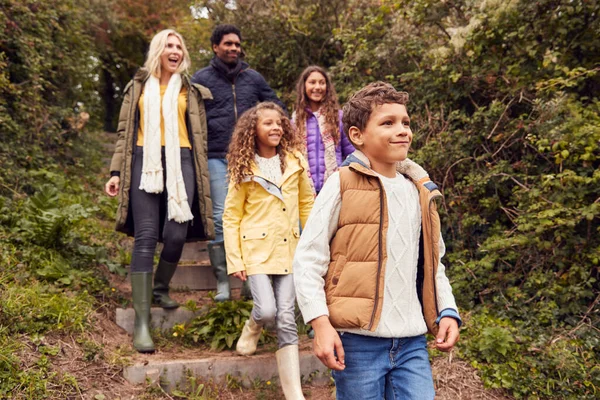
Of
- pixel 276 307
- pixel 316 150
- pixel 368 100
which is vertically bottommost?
pixel 276 307

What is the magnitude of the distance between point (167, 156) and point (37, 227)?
4.44 feet

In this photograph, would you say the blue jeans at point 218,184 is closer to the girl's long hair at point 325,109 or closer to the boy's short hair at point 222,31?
the girl's long hair at point 325,109

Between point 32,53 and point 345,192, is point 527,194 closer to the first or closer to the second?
point 345,192

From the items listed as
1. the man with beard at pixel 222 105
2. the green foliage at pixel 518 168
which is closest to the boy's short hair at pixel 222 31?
the man with beard at pixel 222 105

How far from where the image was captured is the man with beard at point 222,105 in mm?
4453

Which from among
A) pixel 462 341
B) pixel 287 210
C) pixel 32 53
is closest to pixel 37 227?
pixel 287 210

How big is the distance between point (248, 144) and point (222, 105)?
1124mm

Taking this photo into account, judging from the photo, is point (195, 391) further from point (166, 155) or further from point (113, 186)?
point (166, 155)

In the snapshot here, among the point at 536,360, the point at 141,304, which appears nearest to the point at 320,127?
the point at 141,304

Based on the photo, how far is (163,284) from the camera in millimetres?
4254

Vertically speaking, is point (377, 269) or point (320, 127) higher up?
point (320, 127)

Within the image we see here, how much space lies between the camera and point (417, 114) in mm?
5355

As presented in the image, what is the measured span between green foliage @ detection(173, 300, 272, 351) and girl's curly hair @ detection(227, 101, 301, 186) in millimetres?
1067

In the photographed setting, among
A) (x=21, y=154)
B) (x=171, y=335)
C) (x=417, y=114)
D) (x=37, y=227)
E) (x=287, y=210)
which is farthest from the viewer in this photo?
(x=21, y=154)
